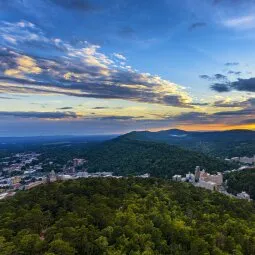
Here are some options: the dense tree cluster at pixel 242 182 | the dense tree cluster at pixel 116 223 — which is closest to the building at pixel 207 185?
the dense tree cluster at pixel 242 182

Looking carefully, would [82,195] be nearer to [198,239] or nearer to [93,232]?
[93,232]

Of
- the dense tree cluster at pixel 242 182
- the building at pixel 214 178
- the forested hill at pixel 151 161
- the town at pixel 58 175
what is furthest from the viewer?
the forested hill at pixel 151 161

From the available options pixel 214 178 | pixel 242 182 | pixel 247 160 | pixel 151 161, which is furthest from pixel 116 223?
pixel 247 160

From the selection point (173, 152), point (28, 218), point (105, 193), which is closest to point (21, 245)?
point (28, 218)

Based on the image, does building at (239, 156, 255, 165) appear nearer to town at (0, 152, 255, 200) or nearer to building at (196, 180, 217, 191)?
town at (0, 152, 255, 200)

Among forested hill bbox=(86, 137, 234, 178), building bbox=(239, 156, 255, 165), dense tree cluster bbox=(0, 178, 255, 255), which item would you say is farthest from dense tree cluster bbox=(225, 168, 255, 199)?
building bbox=(239, 156, 255, 165)

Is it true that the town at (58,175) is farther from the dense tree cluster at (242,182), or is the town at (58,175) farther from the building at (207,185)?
the dense tree cluster at (242,182)

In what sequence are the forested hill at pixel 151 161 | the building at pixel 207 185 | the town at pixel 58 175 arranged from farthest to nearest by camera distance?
the forested hill at pixel 151 161 < the town at pixel 58 175 < the building at pixel 207 185
